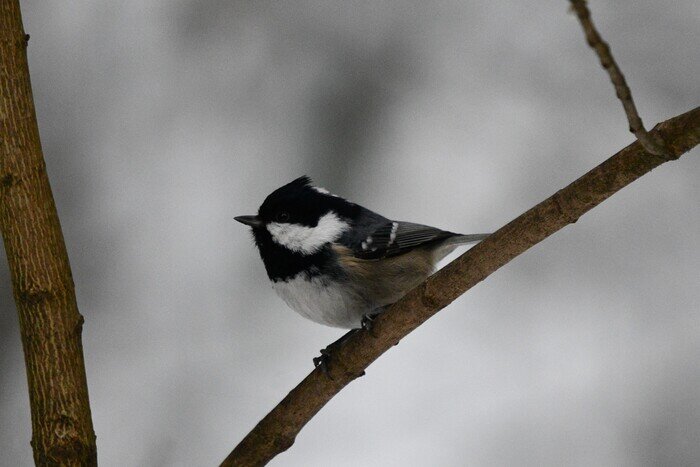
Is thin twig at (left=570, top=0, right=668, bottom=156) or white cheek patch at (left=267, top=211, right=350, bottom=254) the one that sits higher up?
white cheek patch at (left=267, top=211, right=350, bottom=254)

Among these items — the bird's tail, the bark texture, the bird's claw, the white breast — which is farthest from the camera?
the bird's tail

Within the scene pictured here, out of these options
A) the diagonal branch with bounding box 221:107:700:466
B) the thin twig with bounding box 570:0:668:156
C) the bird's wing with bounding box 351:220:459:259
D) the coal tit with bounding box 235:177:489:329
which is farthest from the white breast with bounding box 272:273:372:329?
the thin twig with bounding box 570:0:668:156

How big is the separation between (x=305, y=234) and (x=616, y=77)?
1.13m

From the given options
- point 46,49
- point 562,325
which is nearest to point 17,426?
point 46,49

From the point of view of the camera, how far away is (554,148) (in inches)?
118

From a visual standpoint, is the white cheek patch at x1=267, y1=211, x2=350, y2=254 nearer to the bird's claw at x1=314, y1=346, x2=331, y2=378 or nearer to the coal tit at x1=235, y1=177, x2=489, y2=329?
the coal tit at x1=235, y1=177, x2=489, y2=329

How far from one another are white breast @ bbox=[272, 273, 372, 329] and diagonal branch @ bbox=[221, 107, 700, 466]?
264mm

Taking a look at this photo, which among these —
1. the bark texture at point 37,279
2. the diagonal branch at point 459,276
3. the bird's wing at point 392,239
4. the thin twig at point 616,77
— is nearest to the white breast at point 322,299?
the bird's wing at point 392,239

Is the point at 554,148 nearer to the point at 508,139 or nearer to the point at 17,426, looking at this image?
the point at 508,139

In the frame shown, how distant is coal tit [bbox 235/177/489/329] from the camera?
1.96 metres

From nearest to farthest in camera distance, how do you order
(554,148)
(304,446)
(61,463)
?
(61,463) < (304,446) < (554,148)

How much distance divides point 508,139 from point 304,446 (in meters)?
1.37

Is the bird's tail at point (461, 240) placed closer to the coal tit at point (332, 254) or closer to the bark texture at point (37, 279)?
the coal tit at point (332, 254)

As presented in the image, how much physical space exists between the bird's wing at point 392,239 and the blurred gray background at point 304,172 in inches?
31.1
